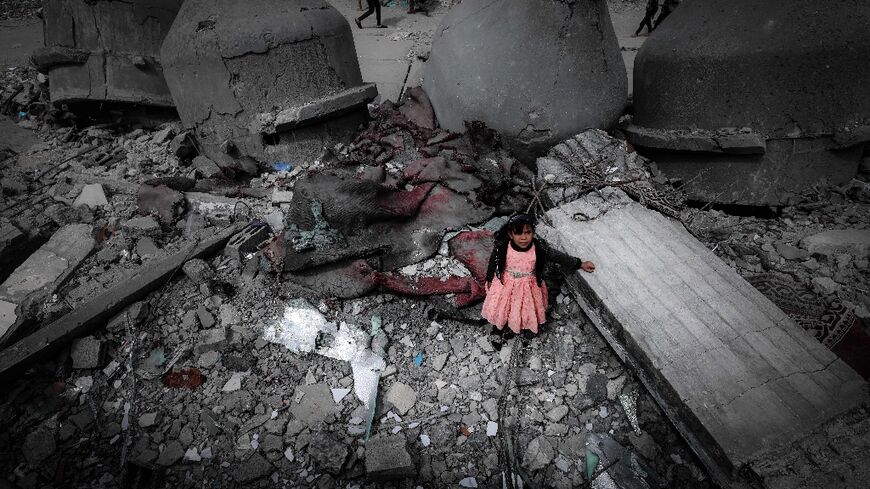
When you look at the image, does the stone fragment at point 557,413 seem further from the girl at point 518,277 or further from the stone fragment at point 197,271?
the stone fragment at point 197,271

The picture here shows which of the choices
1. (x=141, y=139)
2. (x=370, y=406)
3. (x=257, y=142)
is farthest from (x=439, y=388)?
(x=141, y=139)

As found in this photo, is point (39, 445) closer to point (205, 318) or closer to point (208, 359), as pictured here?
point (208, 359)

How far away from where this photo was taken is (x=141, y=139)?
16.8ft

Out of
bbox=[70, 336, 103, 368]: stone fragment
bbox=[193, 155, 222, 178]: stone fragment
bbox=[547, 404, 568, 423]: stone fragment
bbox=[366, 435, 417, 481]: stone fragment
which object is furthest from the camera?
bbox=[193, 155, 222, 178]: stone fragment

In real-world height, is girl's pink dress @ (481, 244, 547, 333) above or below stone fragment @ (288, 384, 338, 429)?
above

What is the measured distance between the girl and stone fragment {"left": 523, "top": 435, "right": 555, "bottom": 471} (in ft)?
2.05

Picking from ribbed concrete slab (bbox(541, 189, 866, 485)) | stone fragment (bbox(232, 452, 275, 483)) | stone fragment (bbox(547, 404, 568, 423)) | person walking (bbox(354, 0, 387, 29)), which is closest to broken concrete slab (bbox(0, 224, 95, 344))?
stone fragment (bbox(232, 452, 275, 483))

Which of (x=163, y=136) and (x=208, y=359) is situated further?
(x=163, y=136)

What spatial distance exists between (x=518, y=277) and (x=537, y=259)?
0.51ft

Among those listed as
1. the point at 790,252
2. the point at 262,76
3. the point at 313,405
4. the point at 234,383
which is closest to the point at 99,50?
the point at 262,76

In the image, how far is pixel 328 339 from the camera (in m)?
2.79

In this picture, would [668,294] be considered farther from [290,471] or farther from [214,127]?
[214,127]

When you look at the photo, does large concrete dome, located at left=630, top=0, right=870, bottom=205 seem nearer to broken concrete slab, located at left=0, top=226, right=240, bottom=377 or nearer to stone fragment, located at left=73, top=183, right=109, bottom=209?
broken concrete slab, located at left=0, top=226, right=240, bottom=377

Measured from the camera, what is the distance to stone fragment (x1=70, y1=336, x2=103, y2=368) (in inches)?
103
